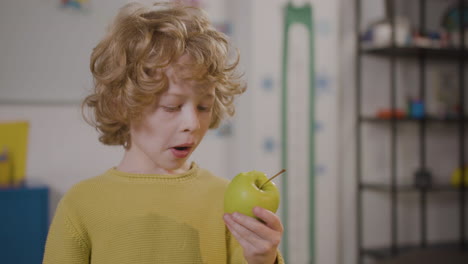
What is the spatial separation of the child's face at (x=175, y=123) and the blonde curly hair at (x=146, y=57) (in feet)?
0.06

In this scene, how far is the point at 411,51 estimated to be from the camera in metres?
3.24

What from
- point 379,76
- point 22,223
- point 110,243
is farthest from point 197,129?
point 379,76

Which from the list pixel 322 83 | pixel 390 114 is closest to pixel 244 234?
pixel 322 83

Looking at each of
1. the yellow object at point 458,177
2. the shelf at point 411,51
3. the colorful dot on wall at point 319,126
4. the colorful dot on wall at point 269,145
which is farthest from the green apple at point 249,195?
the yellow object at point 458,177

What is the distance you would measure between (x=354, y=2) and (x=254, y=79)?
3.02 ft

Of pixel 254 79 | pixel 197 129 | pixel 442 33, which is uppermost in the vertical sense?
pixel 442 33

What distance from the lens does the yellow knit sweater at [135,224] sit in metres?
0.97

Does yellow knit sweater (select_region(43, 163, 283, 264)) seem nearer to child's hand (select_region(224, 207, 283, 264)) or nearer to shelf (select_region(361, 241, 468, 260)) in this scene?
child's hand (select_region(224, 207, 283, 264))

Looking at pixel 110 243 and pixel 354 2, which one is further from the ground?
pixel 354 2

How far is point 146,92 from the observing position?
96cm

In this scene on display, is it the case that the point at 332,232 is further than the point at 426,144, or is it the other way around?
the point at 426,144

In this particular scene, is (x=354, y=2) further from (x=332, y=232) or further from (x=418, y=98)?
(x=332, y=232)

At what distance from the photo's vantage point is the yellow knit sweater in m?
0.97

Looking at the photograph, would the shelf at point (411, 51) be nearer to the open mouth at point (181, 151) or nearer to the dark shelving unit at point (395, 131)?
the dark shelving unit at point (395, 131)
